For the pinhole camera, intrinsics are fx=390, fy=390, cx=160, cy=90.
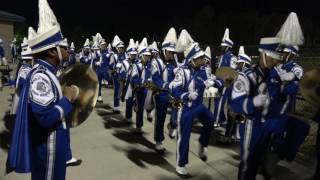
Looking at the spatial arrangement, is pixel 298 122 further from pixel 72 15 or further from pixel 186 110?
pixel 72 15

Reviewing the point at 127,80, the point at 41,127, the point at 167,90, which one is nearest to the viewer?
the point at 41,127

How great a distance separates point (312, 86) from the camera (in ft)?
16.9

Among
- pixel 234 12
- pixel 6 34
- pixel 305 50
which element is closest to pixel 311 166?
pixel 305 50

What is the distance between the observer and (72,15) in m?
37.5

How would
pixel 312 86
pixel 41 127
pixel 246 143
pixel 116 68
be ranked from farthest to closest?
1. pixel 116 68
2. pixel 312 86
3. pixel 246 143
4. pixel 41 127

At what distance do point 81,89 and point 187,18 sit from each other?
23.0 meters

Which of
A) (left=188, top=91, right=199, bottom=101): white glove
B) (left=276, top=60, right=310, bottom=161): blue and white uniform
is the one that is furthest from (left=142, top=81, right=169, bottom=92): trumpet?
(left=276, top=60, right=310, bottom=161): blue and white uniform

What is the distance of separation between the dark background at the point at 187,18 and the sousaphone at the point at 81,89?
12.4 metres

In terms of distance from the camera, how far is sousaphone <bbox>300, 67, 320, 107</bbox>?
16.8 ft

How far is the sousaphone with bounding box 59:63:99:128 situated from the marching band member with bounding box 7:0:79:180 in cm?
13

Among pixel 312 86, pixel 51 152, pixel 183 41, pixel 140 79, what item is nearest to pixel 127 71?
pixel 140 79

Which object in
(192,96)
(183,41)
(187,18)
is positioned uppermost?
(187,18)

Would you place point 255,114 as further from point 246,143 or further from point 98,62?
point 98,62

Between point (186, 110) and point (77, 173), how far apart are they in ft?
6.78
